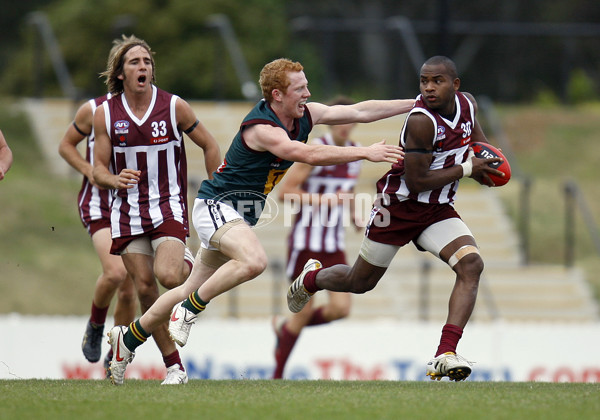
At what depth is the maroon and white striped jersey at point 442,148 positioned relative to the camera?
671cm

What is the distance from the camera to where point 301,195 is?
932 centimetres

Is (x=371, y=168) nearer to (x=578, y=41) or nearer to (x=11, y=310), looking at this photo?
(x=11, y=310)

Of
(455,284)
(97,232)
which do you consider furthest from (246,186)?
(97,232)

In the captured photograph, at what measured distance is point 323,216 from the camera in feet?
31.4

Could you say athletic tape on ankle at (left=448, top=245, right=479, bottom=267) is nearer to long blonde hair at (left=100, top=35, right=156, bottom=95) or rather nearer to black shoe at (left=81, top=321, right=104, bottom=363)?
long blonde hair at (left=100, top=35, right=156, bottom=95)

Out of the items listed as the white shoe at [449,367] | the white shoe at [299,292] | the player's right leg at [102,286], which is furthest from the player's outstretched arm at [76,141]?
the white shoe at [449,367]

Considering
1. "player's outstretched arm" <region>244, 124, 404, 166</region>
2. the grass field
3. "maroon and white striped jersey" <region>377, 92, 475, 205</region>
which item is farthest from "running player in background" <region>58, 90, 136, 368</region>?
"maroon and white striped jersey" <region>377, 92, 475, 205</region>

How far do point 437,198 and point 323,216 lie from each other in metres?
2.77

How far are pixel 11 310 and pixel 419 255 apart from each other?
5.82m

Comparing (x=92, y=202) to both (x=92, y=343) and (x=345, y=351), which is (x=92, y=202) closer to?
(x=92, y=343)

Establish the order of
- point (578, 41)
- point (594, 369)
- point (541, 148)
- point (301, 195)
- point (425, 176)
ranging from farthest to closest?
1. point (578, 41)
2. point (541, 148)
3. point (594, 369)
4. point (301, 195)
5. point (425, 176)

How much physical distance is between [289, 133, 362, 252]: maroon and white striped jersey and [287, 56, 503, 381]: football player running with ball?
230 centimetres

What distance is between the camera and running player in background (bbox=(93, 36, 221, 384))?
7.09m

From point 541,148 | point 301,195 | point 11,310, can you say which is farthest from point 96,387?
point 541,148
